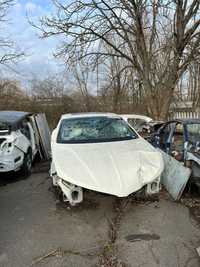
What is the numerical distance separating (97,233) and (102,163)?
1.06 m

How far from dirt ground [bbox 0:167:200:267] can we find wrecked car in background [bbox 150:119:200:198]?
0.73 meters

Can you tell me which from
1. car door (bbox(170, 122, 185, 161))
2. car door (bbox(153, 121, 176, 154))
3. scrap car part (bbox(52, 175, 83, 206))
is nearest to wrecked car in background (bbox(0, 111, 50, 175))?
scrap car part (bbox(52, 175, 83, 206))

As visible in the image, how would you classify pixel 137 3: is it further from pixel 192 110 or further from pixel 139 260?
pixel 139 260

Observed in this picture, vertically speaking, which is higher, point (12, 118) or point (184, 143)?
point (12, 118)

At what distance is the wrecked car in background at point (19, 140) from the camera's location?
20.2 ft

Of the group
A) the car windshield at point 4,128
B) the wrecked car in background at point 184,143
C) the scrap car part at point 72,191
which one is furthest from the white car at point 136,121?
the scrap car part at point 72,191

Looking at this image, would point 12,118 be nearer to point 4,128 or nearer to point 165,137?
point 4,128

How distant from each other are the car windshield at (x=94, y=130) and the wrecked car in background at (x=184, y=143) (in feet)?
3.44

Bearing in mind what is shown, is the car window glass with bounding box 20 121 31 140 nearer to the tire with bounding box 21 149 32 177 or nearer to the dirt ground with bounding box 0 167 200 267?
the tire with bounding box 21 149 32 177

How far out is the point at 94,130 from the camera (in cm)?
556

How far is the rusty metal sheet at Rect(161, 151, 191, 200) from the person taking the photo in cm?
478

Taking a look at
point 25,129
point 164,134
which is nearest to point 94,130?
point 164,134

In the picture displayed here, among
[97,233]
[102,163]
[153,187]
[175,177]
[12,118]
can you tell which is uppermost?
[12,118]

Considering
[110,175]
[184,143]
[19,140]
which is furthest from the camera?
[19,140]
